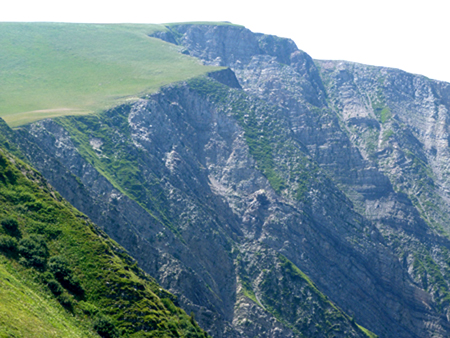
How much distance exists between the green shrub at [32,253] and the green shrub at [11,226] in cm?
205

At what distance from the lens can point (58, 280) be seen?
168 ft

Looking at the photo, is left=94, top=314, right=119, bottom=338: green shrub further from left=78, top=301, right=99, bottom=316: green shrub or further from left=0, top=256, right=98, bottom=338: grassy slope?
left=0, top=256, right=98, bottom=338: grassy slope

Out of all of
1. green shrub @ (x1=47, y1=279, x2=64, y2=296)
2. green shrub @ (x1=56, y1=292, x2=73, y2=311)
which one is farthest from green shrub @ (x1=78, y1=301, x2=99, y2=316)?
green shrub @ (x1=47, y1=279, x2=64, y2=296)

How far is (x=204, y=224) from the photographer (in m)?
148

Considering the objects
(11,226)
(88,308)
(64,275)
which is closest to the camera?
(88,308)

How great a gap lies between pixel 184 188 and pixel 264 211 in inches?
1406

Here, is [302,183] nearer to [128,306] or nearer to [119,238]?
[119,238]

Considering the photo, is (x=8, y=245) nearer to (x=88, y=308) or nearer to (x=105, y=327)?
(x=88, y=308)

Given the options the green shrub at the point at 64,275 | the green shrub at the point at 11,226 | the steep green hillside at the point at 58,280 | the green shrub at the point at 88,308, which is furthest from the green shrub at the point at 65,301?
the green shrub at the point at 11,226

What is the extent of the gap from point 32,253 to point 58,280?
13.7ft

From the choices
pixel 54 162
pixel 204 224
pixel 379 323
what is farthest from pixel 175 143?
pixel 379 323

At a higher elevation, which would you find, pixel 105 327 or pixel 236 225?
pixel 105 327

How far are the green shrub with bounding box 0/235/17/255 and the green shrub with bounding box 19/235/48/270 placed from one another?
2.32ft

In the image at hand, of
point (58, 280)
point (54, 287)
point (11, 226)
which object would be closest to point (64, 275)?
point (58, 280)
